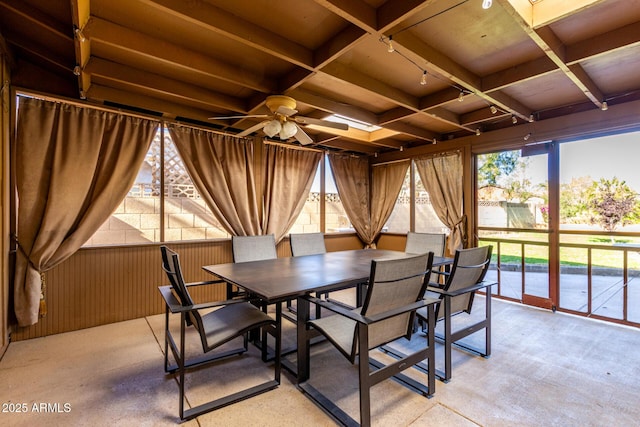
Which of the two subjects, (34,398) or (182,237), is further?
(182,237)

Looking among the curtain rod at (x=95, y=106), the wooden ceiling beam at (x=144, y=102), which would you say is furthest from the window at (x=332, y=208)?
the wooden ceiling beam at (x=144, y=102)

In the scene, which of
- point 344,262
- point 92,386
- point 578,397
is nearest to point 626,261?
point 578,397

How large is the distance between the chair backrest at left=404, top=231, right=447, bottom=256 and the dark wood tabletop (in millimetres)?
545

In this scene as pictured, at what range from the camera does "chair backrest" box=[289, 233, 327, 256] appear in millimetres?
3531

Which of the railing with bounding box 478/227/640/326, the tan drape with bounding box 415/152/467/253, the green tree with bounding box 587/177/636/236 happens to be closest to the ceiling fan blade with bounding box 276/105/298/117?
the tan drape with bounding box 415/152/467/253

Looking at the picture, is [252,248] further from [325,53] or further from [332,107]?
[325,53]

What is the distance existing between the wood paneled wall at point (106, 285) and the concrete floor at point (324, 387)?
22cm

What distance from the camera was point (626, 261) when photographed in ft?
10.7

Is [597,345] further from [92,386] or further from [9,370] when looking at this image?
[9,370]

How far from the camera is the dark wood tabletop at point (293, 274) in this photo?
1.88 meters

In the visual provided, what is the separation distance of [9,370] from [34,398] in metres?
0.61

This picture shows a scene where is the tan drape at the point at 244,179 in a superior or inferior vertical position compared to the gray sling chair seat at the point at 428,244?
superior

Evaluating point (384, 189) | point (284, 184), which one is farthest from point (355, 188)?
point (284, 184)

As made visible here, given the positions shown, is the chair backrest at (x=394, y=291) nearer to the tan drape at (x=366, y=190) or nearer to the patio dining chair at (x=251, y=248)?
the patio dining chair at (x=251, y=248)
